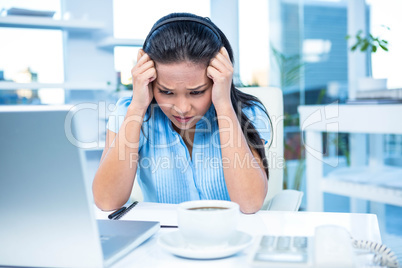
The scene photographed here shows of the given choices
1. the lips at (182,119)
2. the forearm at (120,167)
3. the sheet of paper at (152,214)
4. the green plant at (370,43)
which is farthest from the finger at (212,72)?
the green plant at (370,43)

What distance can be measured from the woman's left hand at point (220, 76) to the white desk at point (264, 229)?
37cm

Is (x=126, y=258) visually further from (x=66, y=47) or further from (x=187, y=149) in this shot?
(x=66, y=47)

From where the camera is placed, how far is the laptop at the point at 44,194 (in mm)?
512

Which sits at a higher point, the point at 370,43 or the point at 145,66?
the point at 370,43

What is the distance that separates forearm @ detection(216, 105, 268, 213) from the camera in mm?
1086

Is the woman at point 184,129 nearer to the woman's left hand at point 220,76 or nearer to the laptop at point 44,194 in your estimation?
the woman's left hand at point 220,76

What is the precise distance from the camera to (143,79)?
118 cm

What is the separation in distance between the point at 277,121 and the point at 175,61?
Answer: 0.45 metres

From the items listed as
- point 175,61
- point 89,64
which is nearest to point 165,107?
point 175,61

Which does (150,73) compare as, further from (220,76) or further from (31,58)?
(31,58)

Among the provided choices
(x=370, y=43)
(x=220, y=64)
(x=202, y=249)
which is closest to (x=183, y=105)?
(x=220, y=64)

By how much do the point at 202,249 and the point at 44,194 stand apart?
0.81 feet

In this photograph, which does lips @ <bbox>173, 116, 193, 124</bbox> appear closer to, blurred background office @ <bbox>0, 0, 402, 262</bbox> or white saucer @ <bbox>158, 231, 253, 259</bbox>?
white saucer @ <bbox>158, 231, 253, 259</bbox>

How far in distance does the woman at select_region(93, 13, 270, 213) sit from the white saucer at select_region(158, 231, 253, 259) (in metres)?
0.34
